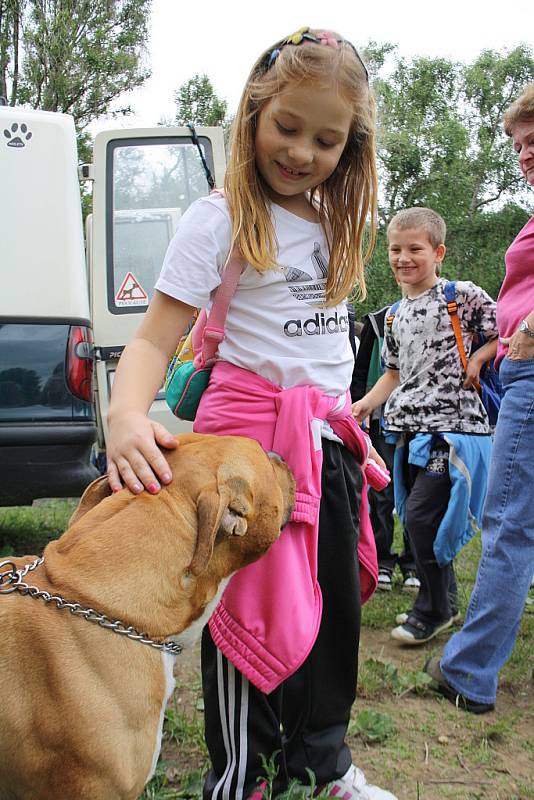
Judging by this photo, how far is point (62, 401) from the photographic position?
4.89 meters

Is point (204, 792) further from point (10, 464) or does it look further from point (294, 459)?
point (10, 464)

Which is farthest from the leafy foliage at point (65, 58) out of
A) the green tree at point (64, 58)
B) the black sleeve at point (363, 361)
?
the black sleeve at point (363, 361)

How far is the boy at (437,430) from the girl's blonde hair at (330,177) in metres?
1.73

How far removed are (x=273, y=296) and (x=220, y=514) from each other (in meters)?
0.71

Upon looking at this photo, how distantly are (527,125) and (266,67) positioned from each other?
1656mm

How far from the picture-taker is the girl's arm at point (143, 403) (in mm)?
2037

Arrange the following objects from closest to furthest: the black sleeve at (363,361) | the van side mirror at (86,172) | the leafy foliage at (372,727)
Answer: the leafy foliage at (372,727), the black sleeve at (363,361), the van side mirror at (86,172)

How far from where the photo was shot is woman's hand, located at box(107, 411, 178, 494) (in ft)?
6.63

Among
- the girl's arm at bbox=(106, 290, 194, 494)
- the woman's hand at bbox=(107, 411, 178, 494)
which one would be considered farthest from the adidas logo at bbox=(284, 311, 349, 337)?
the woman's hand at bbox=(107, 411, 178, 494)

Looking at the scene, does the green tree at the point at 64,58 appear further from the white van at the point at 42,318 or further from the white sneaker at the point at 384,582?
the white sneaker at the point at 384,582

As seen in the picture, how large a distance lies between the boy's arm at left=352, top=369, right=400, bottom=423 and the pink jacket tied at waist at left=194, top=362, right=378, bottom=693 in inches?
68.0

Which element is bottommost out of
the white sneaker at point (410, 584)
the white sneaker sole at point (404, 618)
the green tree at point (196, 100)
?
the white sneaker at point (410, 584)

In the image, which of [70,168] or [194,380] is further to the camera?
[70,168]

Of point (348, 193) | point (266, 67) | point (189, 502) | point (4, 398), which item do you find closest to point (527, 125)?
point (348, 193)
